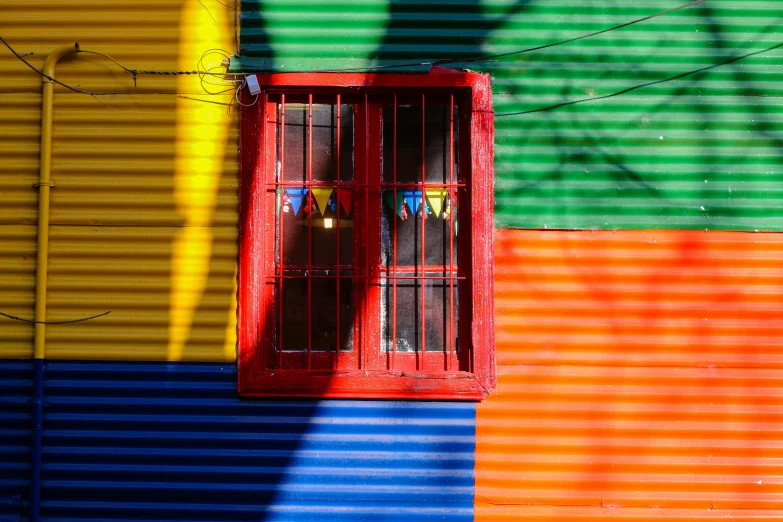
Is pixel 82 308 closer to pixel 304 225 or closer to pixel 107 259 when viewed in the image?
pixel 107 259

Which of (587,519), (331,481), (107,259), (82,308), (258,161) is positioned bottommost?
(587,519)

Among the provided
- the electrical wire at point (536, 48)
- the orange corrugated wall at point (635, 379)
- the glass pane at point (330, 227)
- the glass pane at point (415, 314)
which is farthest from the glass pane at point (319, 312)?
the electrical wire at point (536, 48)

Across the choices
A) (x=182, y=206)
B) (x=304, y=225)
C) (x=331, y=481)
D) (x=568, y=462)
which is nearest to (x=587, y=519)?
(x=568, y=462)

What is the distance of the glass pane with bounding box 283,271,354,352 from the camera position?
3881 millimetres

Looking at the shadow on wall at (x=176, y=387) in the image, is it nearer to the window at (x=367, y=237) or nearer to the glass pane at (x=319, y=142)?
the window at (x=367, y=237)

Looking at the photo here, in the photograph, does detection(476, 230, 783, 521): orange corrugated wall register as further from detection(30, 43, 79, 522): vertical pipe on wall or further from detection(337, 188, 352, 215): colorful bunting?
detection(30, 43, 79, 522): vertical pipe on wall

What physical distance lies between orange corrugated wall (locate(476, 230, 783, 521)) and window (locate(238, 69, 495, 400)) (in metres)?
0.29

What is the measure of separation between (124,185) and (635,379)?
11.7 ft

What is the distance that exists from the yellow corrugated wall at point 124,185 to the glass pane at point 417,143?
3.39 ft

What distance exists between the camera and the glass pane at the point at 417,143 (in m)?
3.96

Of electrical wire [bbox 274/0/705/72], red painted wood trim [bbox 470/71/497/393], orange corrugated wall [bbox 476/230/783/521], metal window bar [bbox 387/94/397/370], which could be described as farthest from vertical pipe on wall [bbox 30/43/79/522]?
orange corrugated wall [bbox 476/230/783/521]

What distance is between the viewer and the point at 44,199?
3777 mm

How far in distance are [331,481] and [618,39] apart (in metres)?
3.47

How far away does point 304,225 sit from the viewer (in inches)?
156
